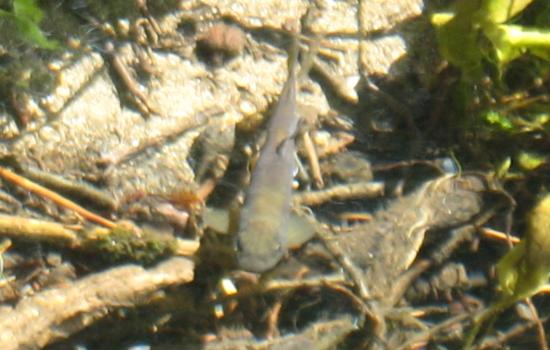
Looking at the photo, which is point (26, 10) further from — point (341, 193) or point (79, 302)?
point (341, 193)

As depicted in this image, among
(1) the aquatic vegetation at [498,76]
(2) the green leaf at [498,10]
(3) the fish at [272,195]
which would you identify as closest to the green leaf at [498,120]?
(1) the aquatic vegetation at [498,76]

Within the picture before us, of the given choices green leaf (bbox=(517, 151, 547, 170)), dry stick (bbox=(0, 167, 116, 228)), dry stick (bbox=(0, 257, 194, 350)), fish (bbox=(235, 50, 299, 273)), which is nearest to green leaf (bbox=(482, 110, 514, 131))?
green leaf (bbox=(517, 151, 547, 170))

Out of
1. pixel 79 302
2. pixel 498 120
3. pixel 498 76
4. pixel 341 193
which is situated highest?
pixel 498 76

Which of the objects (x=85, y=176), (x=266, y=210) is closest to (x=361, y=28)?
(x=266, y=210)

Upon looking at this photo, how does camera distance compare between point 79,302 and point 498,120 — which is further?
point 498,120

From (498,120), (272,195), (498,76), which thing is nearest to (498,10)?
(498,76)

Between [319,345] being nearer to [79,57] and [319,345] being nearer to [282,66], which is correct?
[282,66]

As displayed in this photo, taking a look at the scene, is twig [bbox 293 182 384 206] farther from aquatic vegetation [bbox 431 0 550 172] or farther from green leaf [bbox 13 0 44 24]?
green leaf [bbox 13 0 44 24]
